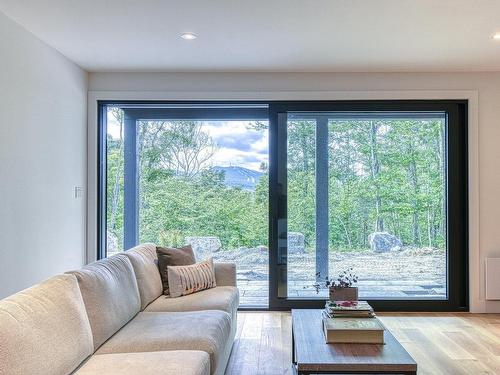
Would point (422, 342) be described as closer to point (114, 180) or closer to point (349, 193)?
point (349, 193)

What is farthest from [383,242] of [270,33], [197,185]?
[270,33]

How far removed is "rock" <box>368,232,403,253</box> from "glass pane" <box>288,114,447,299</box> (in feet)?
0.03

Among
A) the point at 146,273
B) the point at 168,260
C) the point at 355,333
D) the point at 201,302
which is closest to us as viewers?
the point at 355,333

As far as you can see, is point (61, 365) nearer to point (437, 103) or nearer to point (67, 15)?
point (67, 15)

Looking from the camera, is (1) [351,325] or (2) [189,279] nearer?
(1) [351,325]

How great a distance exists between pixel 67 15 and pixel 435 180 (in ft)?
13.0

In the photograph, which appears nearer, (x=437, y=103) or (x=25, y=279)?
(x=25, y=279)

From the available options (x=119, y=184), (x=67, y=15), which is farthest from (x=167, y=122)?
(x=67, y=15)

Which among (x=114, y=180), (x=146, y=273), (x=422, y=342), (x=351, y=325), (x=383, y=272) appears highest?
(x=114, y=180)

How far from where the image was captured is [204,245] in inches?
195

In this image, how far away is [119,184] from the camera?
4988 mm

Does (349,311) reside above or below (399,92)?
below

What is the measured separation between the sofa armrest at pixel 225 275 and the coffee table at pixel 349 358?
120 cm

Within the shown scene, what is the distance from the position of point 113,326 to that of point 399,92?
3.73 metres
